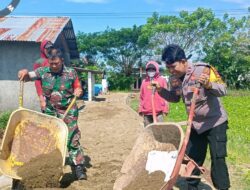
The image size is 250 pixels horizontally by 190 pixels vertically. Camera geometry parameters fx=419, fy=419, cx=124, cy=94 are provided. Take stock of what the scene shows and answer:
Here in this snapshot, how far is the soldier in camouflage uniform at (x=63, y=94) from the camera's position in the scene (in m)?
5.56

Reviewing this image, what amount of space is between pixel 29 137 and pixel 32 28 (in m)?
10.3

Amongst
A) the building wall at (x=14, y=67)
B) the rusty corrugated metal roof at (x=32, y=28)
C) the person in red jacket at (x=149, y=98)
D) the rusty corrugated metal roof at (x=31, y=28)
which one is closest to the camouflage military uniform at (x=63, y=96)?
the person in red jacket at (x=149, y=98)

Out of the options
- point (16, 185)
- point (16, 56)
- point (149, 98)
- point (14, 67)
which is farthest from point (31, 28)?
point (16, 185)

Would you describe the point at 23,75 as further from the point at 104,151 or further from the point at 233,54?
the point at 233,54

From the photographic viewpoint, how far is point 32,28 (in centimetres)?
1495

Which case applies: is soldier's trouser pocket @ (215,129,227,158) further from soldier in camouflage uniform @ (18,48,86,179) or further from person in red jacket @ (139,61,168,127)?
person in red jacket @ (139,61,168,127)

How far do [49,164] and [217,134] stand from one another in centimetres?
203

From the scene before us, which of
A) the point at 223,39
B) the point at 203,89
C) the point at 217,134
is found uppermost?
the point at 223,39

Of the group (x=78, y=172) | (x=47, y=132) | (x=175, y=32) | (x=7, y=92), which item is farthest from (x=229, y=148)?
(x=175, y=32)

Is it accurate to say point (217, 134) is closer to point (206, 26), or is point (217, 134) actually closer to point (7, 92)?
point (7, 92)

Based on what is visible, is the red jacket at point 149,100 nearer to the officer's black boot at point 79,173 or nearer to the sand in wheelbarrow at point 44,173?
the officer's black boot at point 79,173

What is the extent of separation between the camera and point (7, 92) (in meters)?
14.7

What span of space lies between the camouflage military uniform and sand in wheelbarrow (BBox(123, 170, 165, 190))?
4.84ft

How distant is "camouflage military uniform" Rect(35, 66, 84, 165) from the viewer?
18.3ft
